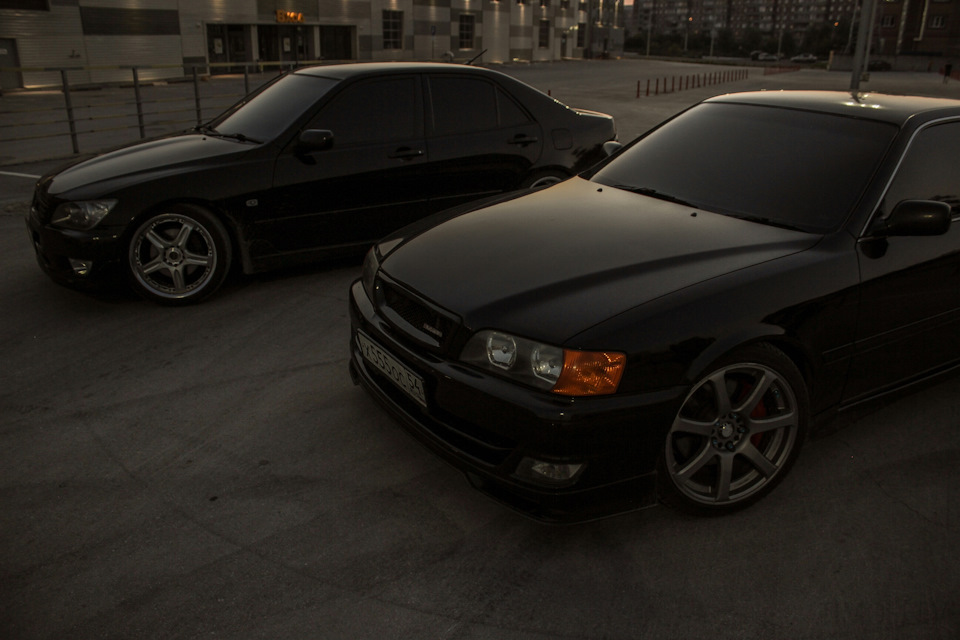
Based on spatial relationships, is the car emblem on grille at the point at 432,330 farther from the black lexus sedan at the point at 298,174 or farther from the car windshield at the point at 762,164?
the black lexus sedan at the point at 298,174

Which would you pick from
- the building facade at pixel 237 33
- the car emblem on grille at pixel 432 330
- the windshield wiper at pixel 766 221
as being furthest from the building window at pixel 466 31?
the car emblem on grille at pixel 432 330

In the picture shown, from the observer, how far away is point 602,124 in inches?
276

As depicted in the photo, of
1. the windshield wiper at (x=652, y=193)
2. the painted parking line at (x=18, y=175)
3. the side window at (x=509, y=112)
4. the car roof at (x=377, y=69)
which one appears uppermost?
the car roof at (x=377, y=69)

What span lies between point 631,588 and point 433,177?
399 cm

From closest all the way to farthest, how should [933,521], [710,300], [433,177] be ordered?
1. [710,300]
2. [933,521]
3. [433,177]

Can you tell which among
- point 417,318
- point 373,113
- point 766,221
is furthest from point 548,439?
point 373,113

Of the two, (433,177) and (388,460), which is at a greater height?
(433,177)

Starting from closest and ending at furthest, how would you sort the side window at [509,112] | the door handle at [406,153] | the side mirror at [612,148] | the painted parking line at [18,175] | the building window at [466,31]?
the side mirror at [612,148]
the door handle at [406,153]
the side window at [509,112]
the painted parking line at [18,175]
the building window at [466,31]

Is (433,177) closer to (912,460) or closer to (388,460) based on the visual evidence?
(388,460)

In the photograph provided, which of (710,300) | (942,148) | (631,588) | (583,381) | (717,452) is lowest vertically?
(631,588)

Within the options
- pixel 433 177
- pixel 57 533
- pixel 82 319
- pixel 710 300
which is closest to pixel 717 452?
pixel 710 300

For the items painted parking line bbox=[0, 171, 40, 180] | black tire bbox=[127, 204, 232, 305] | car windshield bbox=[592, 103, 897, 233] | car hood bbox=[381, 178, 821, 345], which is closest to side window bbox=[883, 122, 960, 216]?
car windshield bbox=[592, 103, 897, 233]

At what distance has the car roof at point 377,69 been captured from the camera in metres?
5.85

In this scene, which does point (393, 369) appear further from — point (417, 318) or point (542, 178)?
point (542, 178)
